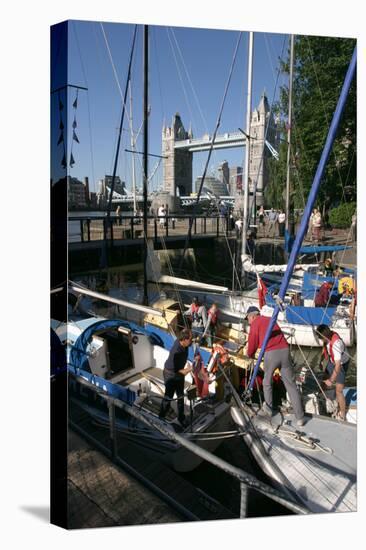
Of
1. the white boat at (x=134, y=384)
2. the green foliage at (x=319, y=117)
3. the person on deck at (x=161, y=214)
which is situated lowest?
the white boat at (x=134, y=384)

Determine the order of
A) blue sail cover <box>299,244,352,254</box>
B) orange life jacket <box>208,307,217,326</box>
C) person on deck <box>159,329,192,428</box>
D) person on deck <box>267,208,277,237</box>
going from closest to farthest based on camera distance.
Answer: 1. person on deck <box>159,329,192,428</box>
2. blue sail cover <box>299,244,352,254</box>
3. orange life jacket <box>208,307,217,326</box>
4. person on deck <box>267,208,277,237</box>

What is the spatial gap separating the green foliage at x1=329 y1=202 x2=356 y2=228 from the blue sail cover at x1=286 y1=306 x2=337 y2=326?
64.0 inches

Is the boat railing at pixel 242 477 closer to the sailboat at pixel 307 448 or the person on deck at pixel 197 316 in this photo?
the sailboat at pixel 307 448

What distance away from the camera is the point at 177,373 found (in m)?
3.32

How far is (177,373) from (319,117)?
11.6 ft

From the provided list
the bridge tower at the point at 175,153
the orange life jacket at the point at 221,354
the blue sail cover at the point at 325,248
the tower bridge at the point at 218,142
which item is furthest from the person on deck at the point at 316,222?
the bridge tower at the point at 175,153

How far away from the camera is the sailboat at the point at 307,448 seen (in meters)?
2.61

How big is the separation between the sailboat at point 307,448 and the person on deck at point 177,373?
452mm

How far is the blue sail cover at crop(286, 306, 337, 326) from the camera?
545cm

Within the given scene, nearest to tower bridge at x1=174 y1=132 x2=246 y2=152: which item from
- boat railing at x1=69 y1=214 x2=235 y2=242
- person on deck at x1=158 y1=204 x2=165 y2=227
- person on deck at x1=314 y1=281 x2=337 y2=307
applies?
boat railing at x1=69 y1=214 x2=235 y2=242

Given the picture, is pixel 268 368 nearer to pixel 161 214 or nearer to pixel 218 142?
pixel 218 142

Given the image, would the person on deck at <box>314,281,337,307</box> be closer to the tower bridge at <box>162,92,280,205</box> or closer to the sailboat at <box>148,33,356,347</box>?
the sailboat at <box>148,33,356,347</box>
